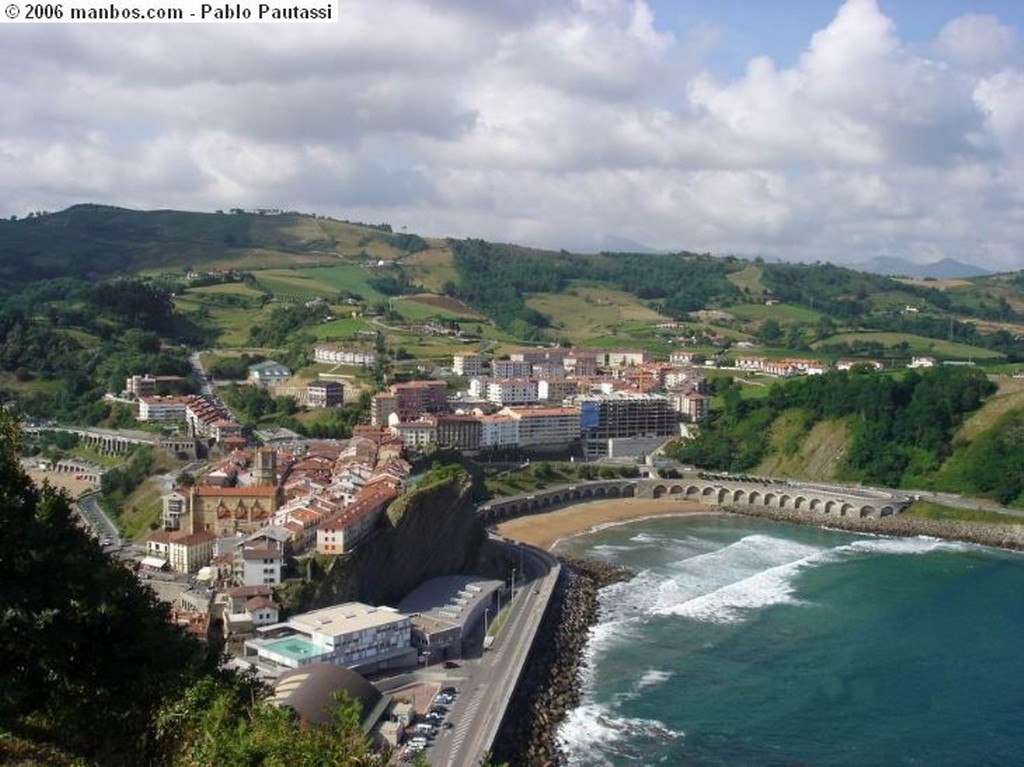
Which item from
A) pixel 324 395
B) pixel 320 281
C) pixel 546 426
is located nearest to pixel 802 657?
pixel 546 426

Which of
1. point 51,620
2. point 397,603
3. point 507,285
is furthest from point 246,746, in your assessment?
point 507,285

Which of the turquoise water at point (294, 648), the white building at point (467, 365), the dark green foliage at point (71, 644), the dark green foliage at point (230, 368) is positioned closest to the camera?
the dark green foliage at point (71, 644)

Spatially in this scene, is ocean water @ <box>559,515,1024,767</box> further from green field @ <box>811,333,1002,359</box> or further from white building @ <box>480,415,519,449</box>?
green field @ <box>811,333,1002,359</box>

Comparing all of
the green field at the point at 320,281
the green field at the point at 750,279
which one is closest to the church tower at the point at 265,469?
the green field at the point at 320,281

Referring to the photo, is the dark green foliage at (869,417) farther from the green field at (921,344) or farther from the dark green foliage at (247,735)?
the dark green foliage at (247,735)

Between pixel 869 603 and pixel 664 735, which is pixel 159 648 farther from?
pixel 869 603

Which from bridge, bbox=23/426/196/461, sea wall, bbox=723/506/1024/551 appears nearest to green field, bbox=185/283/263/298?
bridge, bbox=23/426/196/461
